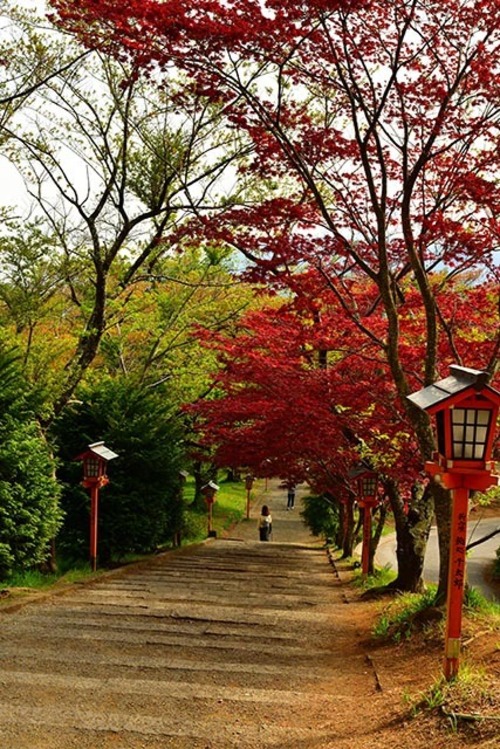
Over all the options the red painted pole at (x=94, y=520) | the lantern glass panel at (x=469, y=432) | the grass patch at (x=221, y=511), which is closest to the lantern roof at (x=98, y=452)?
the red painted pole at (x=94, y=520)

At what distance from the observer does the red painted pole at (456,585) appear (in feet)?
15.4

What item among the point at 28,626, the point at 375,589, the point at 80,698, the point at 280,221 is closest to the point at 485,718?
the point at 80,698

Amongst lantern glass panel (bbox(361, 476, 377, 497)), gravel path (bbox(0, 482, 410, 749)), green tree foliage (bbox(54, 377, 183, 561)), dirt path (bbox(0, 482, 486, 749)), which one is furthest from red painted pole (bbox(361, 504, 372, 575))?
green tree foliage (bbox(54, 377, 183, 561))

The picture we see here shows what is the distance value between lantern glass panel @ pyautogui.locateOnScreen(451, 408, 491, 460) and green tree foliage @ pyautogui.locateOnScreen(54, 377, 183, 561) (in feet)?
29.5

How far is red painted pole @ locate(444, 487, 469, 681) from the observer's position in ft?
15.4

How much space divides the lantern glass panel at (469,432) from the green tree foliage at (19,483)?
6.15 meters

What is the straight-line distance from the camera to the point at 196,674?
536 centimetres

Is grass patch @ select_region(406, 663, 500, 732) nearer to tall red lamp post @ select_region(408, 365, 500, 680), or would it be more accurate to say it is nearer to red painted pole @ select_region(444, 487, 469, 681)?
red painted pole @ select_region(444, 487, 469, 681)

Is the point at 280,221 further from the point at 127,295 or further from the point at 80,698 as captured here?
the point at 127,295

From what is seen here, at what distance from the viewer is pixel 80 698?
4.63 meters

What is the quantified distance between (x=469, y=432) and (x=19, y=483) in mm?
6552

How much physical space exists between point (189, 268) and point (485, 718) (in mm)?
13588

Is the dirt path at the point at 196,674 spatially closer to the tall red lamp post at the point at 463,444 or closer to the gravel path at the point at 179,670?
the gravel path at the point at 179,670

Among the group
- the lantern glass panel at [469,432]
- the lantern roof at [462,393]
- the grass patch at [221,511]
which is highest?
the lantern roof at [462,393]
